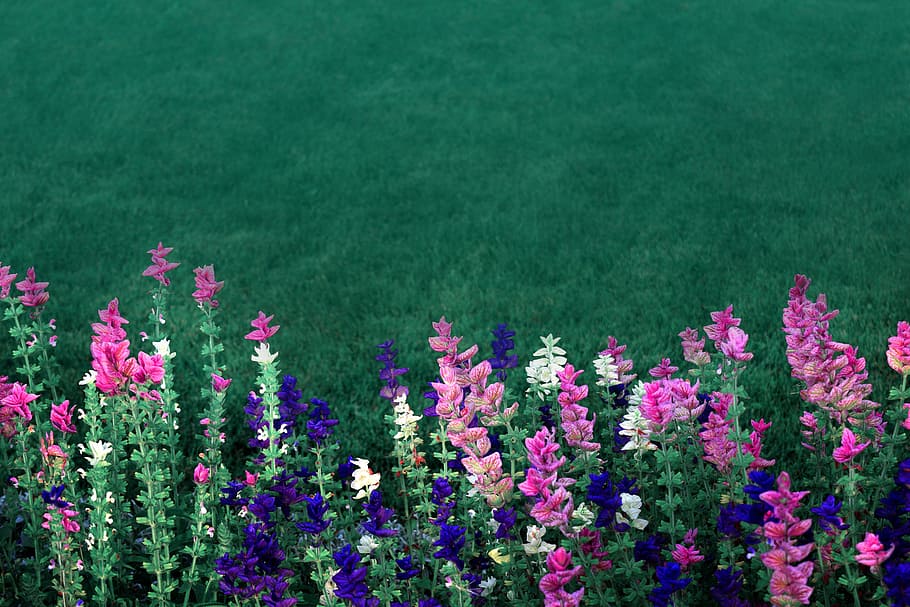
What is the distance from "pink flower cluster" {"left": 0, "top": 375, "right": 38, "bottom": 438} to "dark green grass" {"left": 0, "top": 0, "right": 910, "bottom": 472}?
4.71 feet

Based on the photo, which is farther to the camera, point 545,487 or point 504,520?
point 504,520

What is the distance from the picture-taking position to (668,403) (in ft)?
7.69

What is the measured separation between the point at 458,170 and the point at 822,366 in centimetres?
561

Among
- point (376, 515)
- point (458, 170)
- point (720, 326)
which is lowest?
point (458, 170)

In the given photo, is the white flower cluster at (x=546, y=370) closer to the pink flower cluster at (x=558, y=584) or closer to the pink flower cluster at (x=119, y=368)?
the pink flower cluster at (x=558, y=584)

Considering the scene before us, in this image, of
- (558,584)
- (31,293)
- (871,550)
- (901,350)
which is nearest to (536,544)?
(558,584)

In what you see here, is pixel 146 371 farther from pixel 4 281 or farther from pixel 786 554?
pixel 786 554

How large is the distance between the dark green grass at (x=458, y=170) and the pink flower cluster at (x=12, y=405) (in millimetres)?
1437

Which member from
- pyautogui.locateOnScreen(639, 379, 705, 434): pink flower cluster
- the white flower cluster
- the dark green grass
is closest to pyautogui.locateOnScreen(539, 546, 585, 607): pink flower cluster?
pyautogui.locateOnScreen(639, 379, 705, 434): pink flower cluster

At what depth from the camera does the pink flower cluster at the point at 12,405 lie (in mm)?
2659

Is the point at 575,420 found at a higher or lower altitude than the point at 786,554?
lower

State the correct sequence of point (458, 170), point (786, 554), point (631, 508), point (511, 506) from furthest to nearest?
point (458, 170)
point (511, 506)
point (631, 508)
point (786, 554)

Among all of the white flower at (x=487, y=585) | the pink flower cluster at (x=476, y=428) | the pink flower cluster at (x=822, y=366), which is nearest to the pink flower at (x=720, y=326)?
the pink flower cluster at (x=822, y=366)

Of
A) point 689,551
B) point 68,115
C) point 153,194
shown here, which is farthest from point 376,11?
point 689,551
